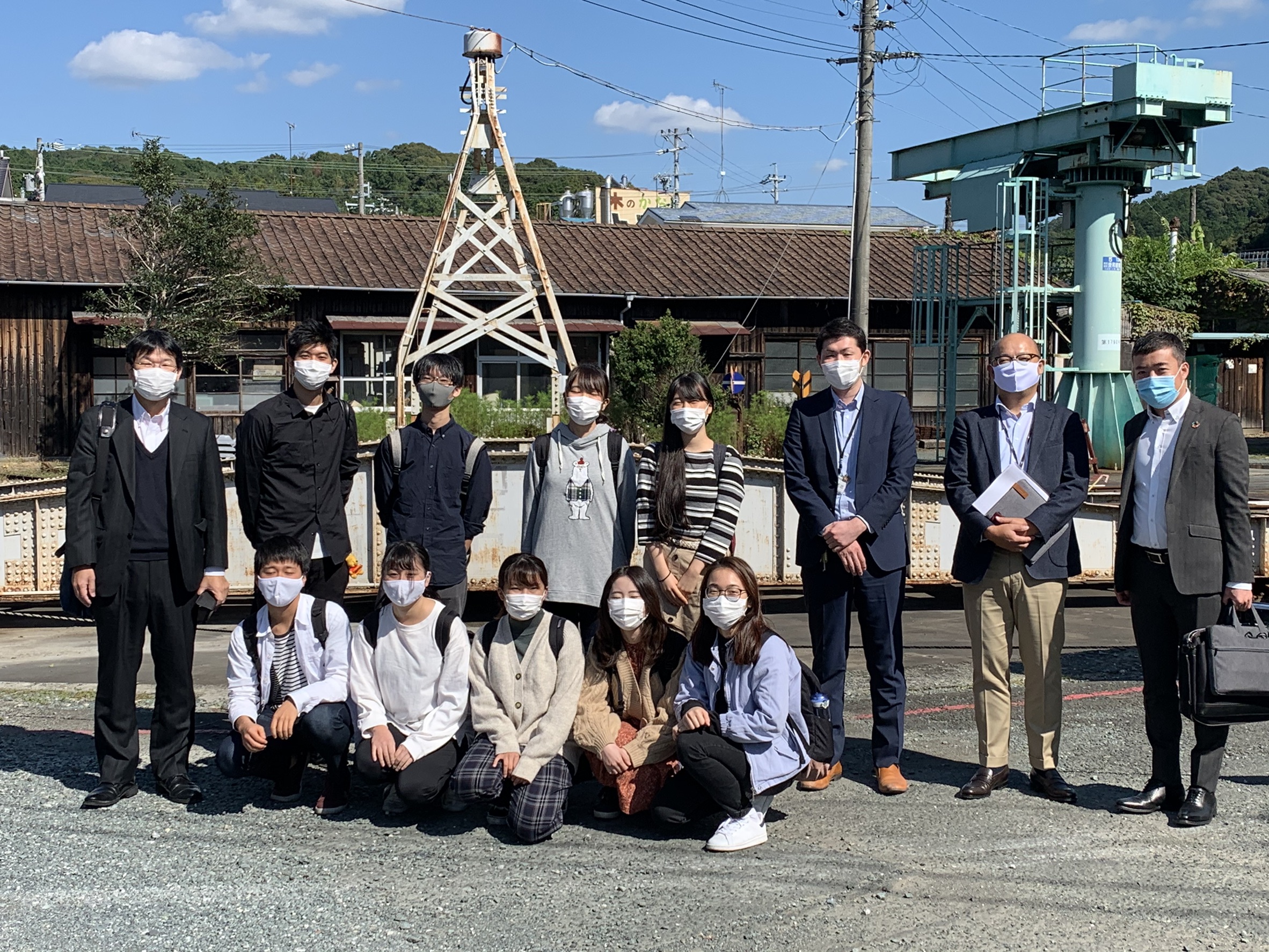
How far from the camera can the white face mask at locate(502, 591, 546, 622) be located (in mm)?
5059

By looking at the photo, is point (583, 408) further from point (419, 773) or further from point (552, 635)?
point (419, 773)

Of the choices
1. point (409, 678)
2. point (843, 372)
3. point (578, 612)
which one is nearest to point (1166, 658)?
point (843, 372)

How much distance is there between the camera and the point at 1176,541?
498 centimetres

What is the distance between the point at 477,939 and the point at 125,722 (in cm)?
223

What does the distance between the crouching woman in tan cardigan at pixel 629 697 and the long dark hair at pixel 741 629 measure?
0.19 meters

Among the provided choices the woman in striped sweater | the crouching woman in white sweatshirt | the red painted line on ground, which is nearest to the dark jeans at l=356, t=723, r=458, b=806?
the crouching woman in white sweatshirt

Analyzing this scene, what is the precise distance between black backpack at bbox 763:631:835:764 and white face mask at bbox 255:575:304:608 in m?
1.95

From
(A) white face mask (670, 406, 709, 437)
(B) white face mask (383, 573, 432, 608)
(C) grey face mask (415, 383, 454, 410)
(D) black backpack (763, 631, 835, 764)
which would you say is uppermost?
(C) grey face mask (415, 383, 454, 410)

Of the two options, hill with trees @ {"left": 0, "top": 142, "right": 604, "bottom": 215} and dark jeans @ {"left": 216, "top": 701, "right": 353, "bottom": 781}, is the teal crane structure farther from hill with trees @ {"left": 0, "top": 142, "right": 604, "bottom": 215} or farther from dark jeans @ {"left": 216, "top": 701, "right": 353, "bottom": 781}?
hill with trees @ {"left": 0, "top": 142, "right": 604, "bottom": 215}

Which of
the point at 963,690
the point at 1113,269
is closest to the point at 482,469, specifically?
the point at 963,690

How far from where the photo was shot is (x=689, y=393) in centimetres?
555

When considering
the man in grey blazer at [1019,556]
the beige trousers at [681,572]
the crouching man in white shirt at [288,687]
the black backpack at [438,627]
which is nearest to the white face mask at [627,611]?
the beige trousers at [681,572]

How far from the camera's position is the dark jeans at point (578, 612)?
568cm

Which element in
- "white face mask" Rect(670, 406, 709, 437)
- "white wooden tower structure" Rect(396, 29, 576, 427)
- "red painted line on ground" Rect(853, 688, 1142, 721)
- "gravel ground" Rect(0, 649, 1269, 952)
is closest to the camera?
"gravel ground" Rect(0, 649, 1269, 952)
